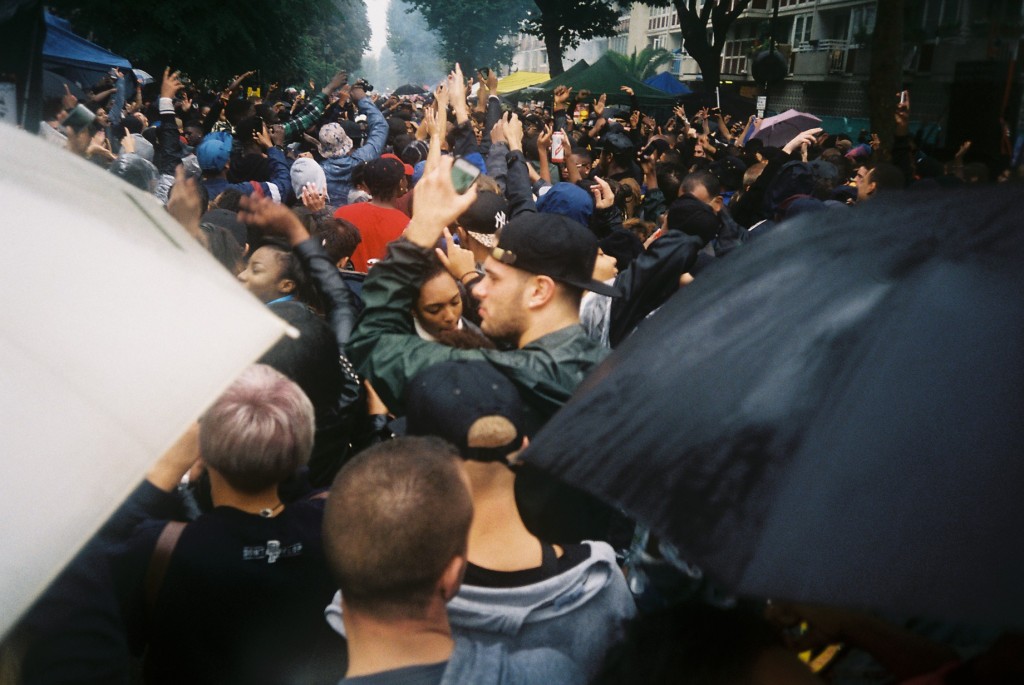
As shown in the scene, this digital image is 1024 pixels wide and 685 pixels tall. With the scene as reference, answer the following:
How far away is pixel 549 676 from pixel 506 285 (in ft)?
4.24

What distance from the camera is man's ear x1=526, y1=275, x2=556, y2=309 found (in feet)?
8.40

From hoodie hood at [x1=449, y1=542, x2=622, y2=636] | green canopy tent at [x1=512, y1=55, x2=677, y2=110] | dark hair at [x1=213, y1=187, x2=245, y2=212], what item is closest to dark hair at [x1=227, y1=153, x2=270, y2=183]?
dark hair at [x1=213, y1=187, x2=245, y2=212]

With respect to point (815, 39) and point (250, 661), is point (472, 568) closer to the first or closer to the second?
point (250, 661)

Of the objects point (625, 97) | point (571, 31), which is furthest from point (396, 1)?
point (625, 97)

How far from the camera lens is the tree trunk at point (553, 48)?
43.7 meters

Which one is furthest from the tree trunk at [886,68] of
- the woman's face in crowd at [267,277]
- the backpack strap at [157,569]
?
the backpack strap at [157,569]

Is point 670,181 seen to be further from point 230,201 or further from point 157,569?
point 157,569

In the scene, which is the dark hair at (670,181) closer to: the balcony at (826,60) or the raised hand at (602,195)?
the raised hand at (602,195)

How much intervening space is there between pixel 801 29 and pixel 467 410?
152ft

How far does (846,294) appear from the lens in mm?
1328

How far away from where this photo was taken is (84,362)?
102cm

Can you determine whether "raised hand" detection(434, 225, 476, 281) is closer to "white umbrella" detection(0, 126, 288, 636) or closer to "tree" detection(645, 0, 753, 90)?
"white umbrella" detection(0, 126, 288, 636)

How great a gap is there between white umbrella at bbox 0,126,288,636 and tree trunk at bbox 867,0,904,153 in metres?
8.23

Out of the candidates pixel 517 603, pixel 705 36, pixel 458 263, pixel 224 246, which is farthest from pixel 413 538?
pixel 705 36
